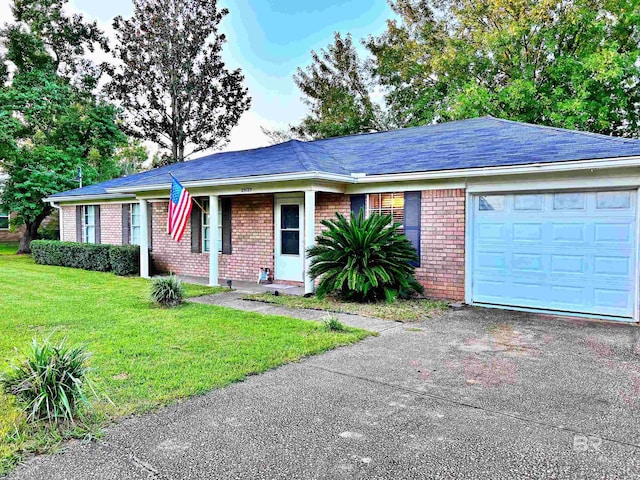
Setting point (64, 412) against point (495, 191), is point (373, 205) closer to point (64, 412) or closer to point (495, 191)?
point (495, 191)

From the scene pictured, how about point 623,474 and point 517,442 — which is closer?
point 623,474

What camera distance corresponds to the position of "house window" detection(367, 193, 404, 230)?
368 inches

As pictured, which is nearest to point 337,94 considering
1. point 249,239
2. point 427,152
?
point 249,239

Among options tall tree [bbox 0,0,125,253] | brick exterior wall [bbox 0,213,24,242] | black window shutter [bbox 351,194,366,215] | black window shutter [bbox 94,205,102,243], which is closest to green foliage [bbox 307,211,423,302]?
black window shutter [bbox 351,194,366,215]

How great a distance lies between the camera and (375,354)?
541cm

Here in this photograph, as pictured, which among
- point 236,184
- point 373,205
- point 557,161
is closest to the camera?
point 557,161

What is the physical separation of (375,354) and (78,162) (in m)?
20.7

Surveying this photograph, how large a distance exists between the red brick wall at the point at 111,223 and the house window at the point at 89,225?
1.97 ft

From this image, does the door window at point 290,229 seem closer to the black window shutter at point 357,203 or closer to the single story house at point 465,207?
the single story house at point 465,207

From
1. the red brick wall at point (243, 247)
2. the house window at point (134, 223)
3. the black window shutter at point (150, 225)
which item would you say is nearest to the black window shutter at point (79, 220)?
the house window at point (134, 223)

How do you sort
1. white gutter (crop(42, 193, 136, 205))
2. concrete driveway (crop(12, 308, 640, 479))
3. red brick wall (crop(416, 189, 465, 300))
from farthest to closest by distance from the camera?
white gutter (crop(42, 193, 136, 205)), red brick wall (crop(416, 189, 465, 300)), concrete driveway (crop(12, 308, 640, 479))

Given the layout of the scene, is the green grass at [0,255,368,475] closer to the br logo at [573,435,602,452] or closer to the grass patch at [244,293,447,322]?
the grass patch at [244,293,447,322]

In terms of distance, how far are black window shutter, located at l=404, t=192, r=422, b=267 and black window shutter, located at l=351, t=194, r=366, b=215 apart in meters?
0.99

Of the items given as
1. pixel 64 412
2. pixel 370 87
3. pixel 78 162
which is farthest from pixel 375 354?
pixel 370 87
